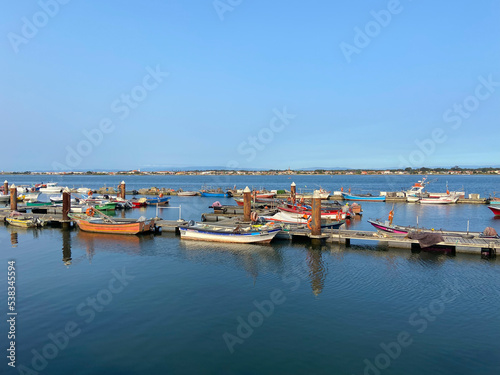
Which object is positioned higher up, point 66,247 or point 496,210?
point 496,210

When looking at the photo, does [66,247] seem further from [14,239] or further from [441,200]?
[441,200]

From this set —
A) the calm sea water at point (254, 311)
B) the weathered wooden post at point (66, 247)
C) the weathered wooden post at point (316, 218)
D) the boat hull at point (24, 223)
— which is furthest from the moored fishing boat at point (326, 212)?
the boat hull at point (24, 223)

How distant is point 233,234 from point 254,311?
14177 mm

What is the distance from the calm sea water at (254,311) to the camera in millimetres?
13156

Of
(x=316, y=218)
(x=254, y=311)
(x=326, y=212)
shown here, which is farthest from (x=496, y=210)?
(x=254, y=311)

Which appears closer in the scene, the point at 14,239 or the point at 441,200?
the point at 14,239

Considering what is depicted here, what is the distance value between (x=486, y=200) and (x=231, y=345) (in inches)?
2709

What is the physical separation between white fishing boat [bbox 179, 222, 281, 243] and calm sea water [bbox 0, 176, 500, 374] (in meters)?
1.93

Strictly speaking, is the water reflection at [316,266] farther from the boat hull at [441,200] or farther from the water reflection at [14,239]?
the boat hull at [441,200]

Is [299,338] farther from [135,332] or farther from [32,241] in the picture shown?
[32,241]

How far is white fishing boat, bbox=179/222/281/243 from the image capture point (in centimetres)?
3109

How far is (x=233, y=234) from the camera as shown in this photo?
103 feet

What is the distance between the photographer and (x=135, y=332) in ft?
49.4

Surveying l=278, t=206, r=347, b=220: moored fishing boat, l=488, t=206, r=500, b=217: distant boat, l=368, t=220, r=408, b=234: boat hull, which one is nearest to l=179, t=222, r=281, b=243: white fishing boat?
l=368, t=220, r=408, b=234: boat hull
